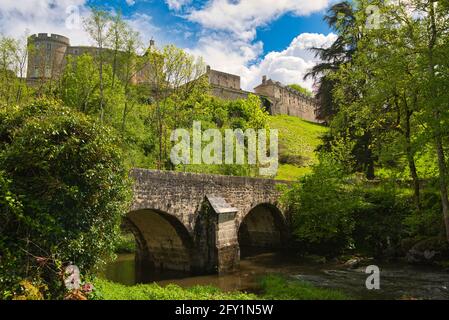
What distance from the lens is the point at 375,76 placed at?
17.2 m

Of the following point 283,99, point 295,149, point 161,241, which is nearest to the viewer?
point 161,241

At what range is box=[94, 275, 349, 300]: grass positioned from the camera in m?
9.16

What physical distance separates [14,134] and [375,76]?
581 inches

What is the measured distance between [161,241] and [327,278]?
273 inches

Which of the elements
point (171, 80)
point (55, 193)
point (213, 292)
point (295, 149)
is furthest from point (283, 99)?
point (55, 193)

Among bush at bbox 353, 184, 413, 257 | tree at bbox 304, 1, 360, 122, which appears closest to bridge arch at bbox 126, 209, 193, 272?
bush at bbox 353, 184, 413, 257

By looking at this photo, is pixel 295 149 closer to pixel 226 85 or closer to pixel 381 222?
pixel 226 85

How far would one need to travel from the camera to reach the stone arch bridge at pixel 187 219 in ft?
44.9

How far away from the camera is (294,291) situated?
11.8 metres

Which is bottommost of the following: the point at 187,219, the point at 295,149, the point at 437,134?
the point at 187,219

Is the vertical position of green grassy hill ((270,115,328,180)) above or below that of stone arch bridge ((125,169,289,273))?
above

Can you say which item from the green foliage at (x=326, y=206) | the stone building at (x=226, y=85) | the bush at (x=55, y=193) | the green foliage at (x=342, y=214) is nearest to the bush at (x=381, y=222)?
the green foliage at (x=342, y=214)

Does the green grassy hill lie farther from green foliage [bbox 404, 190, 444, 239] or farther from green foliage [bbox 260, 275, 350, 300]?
green foliage [bbox 260, 275, 350, 300]

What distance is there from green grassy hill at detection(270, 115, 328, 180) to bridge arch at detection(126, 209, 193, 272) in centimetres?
1784
